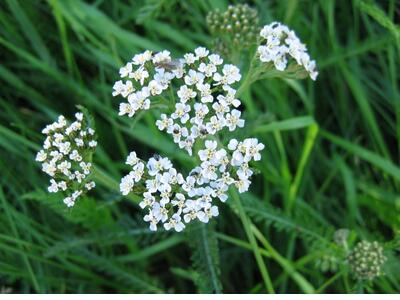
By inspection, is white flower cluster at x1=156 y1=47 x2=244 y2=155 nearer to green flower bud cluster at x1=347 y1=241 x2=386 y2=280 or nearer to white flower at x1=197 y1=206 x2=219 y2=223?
white flower at x1=197 y1=206 x2=219 y2=223

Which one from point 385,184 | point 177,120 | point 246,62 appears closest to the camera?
point 177,120

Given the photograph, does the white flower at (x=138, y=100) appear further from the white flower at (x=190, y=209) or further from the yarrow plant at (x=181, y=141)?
the white flower at (x=190, y=209)

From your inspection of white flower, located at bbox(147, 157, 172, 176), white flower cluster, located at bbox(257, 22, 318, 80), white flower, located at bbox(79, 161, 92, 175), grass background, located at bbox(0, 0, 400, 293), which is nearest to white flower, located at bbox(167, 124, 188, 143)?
white flower, located at bbox(147, 157, 172, 176)

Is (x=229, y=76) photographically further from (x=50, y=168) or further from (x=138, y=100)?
(x=50, y=168)

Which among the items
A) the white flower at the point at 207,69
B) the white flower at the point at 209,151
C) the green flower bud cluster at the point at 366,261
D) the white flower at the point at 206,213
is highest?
the white flower at the point at 207,69

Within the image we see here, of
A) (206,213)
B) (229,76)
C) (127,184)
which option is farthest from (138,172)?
(229,76)

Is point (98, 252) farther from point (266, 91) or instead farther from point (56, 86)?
point (266, 91)

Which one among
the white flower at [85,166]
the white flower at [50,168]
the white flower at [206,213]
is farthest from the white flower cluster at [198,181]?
the white flower at [50,168]
